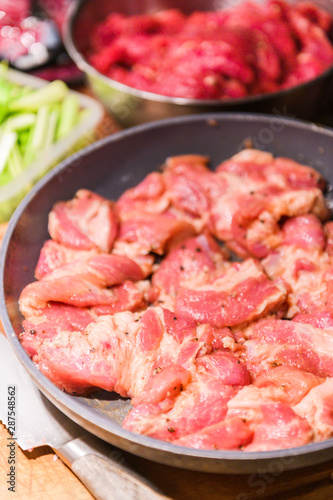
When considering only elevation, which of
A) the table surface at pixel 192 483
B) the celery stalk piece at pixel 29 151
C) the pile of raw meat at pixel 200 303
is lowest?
the table surface at pixel 192 483

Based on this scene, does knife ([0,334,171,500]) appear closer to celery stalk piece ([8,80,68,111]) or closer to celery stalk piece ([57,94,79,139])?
celery stalk piece ([57,94,79,139])

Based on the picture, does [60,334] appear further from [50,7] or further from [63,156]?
[50,7]

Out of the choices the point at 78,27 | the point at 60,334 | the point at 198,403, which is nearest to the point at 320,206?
the point at 198,403

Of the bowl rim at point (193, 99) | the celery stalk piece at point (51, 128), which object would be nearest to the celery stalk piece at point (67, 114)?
the celery stalk piece at point (51, 128)

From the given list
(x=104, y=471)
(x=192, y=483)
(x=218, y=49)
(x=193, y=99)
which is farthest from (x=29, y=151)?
(x=192, y=483)

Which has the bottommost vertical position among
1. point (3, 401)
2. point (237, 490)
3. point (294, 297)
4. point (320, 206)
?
point (237, 490)

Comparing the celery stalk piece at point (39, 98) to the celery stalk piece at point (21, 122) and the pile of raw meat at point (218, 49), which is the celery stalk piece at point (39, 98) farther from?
the pile of raw meat at point (218, 49)

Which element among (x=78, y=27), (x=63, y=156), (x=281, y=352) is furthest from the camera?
(x=78, y=27)

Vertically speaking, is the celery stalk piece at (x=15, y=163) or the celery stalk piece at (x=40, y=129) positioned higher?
the celery stalk piece at (x=40, y=129)
